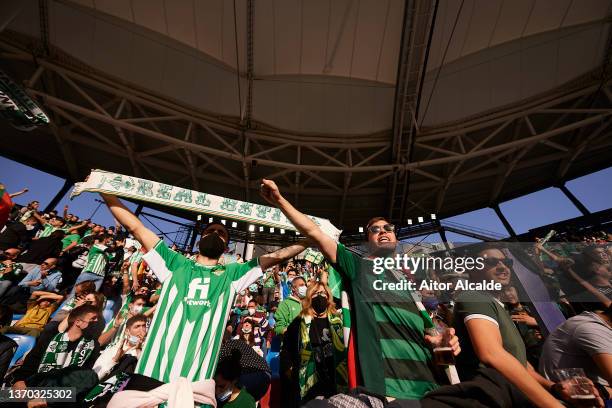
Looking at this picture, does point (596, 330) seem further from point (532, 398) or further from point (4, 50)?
point (4, 50)

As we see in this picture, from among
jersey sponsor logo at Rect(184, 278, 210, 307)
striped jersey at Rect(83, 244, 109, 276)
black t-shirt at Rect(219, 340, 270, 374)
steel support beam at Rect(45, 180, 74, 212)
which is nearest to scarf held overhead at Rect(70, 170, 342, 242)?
jersey sponsor logo at Rect(184, 278, 210, 307)

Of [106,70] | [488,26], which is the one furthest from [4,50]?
[488,26]

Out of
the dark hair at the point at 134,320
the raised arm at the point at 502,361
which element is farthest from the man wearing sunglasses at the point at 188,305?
the dark hair at the point at 134,320

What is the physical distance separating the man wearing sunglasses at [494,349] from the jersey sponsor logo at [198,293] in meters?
1.53

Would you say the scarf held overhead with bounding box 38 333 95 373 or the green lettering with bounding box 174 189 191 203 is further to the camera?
the green lettering with bounding box 174 189 191 203

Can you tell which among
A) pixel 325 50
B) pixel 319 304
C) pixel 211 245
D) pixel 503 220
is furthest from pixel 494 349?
pixel 503 220

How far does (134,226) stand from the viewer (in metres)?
2.05

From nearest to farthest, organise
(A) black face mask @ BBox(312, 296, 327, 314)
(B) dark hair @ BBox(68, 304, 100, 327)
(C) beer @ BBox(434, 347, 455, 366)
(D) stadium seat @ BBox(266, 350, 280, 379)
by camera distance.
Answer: (C) beer @ BBox(434, 347, 455, 366) < (B) dark hair @ BBox(68, 304, 100, 327) < (A) black face mask @ BBox(312, 296, 327, 314) < (D) stadium seat @ BBox(266, 350, 280, 379)

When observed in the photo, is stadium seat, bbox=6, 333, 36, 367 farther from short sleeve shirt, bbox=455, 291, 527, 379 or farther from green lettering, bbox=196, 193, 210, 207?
short sleeve shirt, bbox=455, 291, 527, 379

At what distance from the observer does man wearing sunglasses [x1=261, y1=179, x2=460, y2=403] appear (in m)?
1.47

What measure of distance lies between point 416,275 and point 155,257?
1.91 metres

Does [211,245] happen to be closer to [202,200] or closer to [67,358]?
[202,200]

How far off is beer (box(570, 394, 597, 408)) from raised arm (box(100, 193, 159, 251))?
2539mm

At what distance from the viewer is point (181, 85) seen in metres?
10.0
